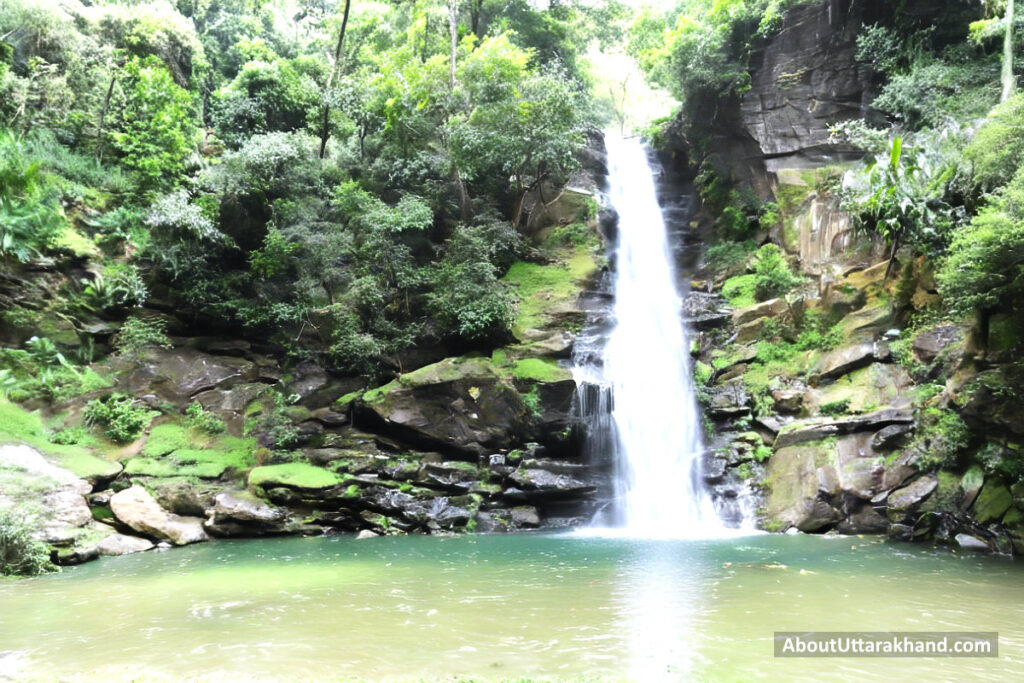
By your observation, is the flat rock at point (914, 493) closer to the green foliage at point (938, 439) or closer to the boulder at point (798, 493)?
the green foliage at point (938, 439)

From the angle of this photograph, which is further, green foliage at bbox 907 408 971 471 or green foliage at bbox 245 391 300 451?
green foliage at bbox 245 391 300 451

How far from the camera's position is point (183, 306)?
18.6 meters

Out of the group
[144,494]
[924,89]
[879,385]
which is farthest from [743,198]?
[144,494]

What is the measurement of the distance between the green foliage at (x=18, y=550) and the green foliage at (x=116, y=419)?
5.00 m

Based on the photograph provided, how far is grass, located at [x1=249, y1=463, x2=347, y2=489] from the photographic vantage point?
14.2m

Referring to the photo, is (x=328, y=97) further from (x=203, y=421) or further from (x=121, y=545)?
(x=121, y=545)

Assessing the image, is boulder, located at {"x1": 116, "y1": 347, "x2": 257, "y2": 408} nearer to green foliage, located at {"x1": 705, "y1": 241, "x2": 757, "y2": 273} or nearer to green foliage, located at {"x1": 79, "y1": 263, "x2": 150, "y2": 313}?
green foliage, located at {"x1": 79, "y1": 263, "x2": 150, "y2": 313}

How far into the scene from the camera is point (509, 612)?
22.5 feet

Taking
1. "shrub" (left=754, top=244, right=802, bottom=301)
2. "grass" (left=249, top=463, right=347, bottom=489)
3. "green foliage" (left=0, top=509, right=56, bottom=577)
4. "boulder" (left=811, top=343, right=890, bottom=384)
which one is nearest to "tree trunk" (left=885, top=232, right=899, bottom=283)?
"boulder" (left=811, top=343, right=890, bottom=384)

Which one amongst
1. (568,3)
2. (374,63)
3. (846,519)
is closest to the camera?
(846,519)

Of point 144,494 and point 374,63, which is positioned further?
point 374,63

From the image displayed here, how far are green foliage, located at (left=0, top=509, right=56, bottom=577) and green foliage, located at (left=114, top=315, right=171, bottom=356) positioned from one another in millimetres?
7906

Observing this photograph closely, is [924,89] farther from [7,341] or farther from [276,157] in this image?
[7,341]

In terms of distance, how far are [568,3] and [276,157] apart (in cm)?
1890
